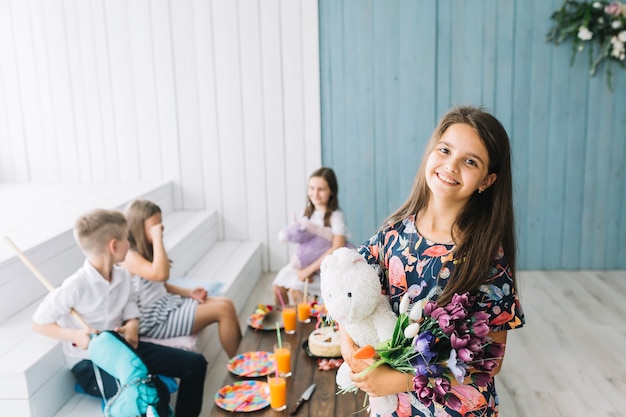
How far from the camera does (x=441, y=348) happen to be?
113cm

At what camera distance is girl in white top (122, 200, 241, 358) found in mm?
2514

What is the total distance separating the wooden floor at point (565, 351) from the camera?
249 cm

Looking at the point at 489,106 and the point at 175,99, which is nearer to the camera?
the point at 489,106

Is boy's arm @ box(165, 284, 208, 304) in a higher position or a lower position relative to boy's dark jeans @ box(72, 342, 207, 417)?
higher

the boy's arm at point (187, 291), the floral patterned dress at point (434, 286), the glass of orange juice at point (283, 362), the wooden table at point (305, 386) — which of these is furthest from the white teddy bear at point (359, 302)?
the boy's arm at point (187, 291)

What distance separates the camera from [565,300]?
3680mm

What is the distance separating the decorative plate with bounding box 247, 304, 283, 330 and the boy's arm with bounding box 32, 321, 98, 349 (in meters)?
0.62

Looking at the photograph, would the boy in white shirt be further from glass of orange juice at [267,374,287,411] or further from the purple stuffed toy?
the purple stuffed toy

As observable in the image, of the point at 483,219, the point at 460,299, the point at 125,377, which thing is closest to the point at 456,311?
the point at 460,299

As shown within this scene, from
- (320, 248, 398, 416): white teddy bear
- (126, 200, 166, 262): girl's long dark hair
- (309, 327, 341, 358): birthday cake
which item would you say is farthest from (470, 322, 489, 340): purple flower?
(126, 200, 166, 262): girl's long dark hair

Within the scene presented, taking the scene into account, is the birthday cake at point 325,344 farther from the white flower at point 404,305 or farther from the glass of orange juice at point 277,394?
the white flower at point 404,305

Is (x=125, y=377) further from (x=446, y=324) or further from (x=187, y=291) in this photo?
(x=446, y=324)

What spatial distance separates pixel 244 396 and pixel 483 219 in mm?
939

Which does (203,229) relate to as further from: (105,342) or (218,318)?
(105,342)
